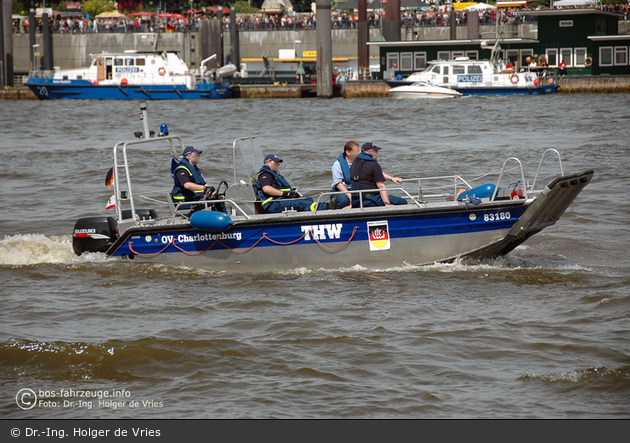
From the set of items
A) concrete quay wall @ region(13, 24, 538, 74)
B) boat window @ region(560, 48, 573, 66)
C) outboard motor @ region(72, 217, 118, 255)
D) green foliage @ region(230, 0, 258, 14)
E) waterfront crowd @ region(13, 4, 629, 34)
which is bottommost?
outboard motor @ region(72, 217, 118, 255)

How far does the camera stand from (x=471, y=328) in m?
7.12

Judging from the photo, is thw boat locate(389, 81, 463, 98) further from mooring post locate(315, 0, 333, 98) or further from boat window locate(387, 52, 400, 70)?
boat window locate(387, 52, 400, 70)

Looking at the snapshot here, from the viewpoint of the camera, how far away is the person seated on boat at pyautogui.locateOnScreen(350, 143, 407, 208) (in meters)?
8.68

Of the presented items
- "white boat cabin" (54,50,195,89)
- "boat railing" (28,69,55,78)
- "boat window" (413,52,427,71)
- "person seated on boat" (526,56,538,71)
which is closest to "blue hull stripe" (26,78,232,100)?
"white boat cabin" (54,50,195,89)

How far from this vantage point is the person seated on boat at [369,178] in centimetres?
868

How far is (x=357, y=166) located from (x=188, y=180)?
2.26m

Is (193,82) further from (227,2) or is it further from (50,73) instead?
(227,2)

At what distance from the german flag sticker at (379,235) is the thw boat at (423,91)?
32915 millimetres

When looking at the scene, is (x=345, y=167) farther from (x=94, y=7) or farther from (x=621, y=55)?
(x=94, y=7)

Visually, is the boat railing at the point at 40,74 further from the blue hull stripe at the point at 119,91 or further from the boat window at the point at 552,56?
the boat window at the point at 552,56

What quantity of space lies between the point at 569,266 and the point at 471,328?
3156mm

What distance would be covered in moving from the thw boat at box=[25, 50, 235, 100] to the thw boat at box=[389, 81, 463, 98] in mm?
12050

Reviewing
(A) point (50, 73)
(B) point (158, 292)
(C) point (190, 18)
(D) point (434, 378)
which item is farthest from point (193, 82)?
(D) point (434, 378)

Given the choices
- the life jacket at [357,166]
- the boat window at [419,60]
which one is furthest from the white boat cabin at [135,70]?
the life jacket at [357,166]
